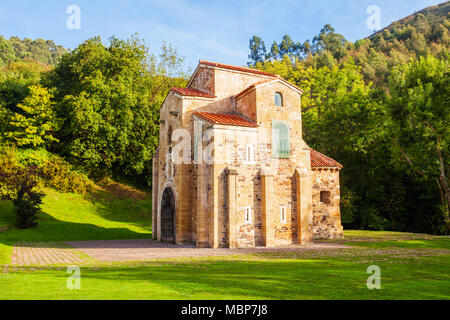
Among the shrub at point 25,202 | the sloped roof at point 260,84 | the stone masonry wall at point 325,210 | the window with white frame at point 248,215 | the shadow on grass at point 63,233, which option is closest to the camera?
the window with white frame at point 248,215

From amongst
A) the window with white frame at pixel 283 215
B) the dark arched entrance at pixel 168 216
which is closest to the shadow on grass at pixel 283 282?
the window with white frame at pixel 283 215

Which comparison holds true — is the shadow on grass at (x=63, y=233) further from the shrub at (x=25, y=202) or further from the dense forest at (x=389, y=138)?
the dense forest at (x=389, y=138)

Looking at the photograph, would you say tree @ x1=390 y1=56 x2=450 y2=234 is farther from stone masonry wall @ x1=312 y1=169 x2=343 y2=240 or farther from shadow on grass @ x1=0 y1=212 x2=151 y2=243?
shadow on grass @ x1=0 y1=212 x2=151 y2=243

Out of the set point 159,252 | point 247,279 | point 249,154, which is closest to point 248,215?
point 249,154

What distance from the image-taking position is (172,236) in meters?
23.5

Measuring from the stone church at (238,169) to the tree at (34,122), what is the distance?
Answer: 17885 mm

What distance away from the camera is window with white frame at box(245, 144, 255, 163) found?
2133 centimetres

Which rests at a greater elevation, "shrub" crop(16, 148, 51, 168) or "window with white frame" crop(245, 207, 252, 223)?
"shrub" crop(16, 148, 51, 168)

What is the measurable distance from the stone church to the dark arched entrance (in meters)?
0.07

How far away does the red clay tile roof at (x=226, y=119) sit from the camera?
2081 cm

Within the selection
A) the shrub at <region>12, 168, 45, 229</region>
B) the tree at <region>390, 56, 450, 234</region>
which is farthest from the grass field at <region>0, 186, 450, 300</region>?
the tree at <region>390, 56, 450, 234</region>
